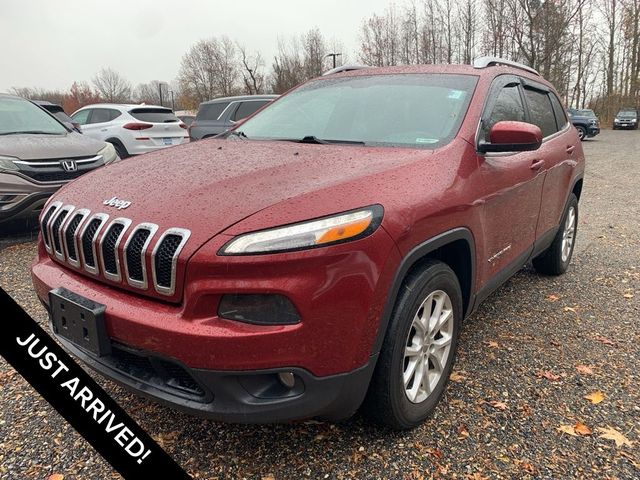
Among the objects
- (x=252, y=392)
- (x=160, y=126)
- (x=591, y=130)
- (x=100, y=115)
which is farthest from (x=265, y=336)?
(x=591, y=130)

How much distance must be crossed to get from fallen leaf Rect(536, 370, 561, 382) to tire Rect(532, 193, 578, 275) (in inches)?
65.9

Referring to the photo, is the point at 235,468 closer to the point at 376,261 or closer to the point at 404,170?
the point at 376,261

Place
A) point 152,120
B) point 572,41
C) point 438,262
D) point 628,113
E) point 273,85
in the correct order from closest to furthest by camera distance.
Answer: point 438,262
point 152,120
point 572,41
point 628,113
point 273,85

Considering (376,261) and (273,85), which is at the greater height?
(273,85)

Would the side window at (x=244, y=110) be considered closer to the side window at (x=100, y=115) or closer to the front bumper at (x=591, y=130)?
the side window at (x=100, y=115)

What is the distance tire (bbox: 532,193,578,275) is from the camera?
416 centimetres

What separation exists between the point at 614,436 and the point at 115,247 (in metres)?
2.36

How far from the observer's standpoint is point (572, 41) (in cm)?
2848

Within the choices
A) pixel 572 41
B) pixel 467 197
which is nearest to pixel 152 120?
pixel 467 197

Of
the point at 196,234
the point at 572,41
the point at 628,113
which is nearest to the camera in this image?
the point at 196,234

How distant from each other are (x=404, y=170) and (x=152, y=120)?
911 cm

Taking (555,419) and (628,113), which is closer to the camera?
(555,419)

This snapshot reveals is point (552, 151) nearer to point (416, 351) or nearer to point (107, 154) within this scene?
point (416, 351)

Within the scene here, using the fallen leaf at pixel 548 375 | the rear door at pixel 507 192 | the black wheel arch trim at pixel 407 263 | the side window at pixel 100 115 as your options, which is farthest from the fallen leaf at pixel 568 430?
the side window at pixel 100 115
